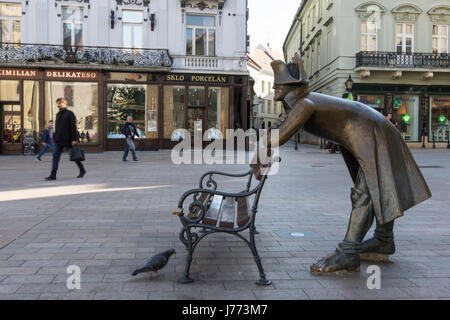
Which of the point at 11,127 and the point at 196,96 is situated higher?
the point at 196,96

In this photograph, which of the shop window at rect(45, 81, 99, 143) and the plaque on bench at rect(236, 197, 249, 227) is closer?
the plaque on bench at rect(236, 197, 249, 227)

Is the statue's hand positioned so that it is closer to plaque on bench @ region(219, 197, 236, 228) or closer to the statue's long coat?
the statue's long coat

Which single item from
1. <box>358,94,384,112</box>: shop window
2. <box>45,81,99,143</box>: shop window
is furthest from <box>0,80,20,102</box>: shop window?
<box>358,94,384,112</box>: shop window

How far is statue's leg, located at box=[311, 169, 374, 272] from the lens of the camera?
3.76m

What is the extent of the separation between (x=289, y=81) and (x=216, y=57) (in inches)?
855

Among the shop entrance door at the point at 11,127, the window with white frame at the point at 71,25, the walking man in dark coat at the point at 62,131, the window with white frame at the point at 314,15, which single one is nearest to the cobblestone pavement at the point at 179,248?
the walking man in dark coat at the point at 62,131

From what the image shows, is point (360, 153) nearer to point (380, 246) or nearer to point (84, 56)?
point (380, 246)

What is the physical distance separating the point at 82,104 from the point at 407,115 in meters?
20.7

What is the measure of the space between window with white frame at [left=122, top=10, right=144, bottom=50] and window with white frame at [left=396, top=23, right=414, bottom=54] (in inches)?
662

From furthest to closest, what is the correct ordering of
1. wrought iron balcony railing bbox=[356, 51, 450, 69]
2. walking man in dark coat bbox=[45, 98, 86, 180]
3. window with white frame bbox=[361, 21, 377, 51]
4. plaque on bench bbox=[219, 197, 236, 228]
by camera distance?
window with white frame bbox=[361, 21, 377, 51] < wrought iron balcony railing bbox=[356, 51, 450, 69] < walking man in dark coat bbox=[45, 98, 86, 180] < plaque on bench bbox=[219, 197, 236, 228]

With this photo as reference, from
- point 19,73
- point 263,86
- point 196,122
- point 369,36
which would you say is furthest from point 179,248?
point 263,86

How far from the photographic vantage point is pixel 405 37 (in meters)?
29.6

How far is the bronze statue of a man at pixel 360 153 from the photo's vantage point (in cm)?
369

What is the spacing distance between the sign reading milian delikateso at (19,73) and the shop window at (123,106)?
3775mm
